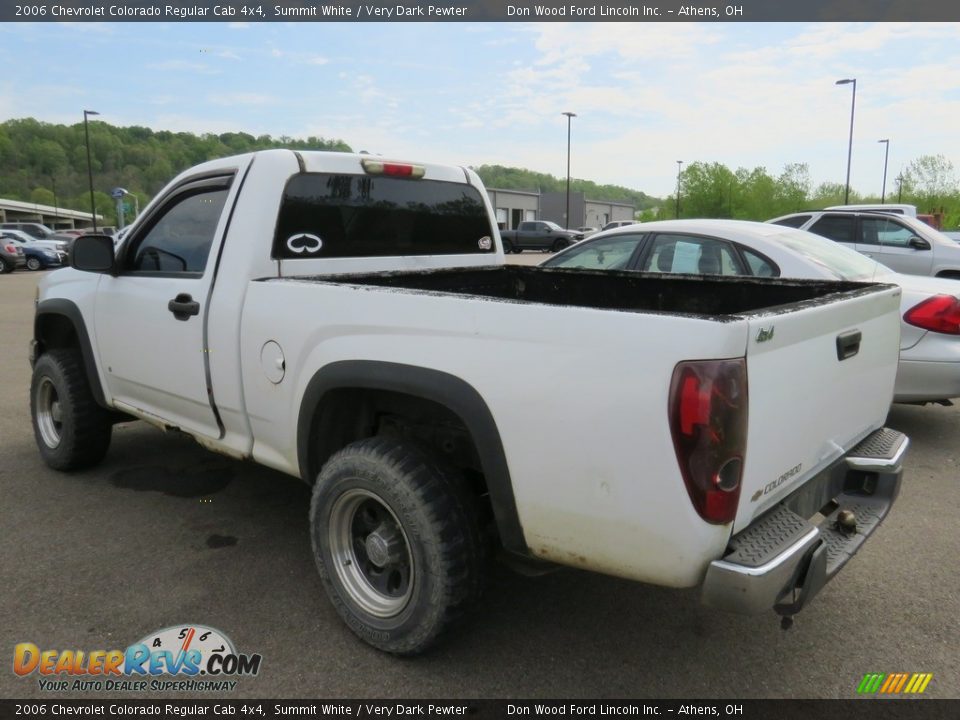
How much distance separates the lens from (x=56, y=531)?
3.77m

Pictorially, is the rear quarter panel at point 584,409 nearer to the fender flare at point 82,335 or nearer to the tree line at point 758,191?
the fender flare at point 82,335

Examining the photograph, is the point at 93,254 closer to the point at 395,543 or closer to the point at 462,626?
the point at 395,543

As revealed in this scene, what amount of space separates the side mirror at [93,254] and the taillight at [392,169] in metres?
1.45

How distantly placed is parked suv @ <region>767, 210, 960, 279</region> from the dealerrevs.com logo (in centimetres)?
1018

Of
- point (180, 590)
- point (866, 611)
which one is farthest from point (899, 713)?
point (180, 590)

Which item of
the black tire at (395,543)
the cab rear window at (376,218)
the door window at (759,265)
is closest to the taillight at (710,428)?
the black tire at (395,543)

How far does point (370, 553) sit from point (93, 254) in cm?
240

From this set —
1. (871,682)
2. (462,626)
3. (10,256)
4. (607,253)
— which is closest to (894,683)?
(871,682)

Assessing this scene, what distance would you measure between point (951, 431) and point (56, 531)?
630cm

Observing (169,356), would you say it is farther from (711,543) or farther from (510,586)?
(711,543)

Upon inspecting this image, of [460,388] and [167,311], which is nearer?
[460,388]

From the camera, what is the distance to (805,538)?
6.97ft

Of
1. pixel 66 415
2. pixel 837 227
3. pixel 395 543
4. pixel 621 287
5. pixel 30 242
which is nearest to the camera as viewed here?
pixel 395 543

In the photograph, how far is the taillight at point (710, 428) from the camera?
74.0 inches
